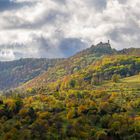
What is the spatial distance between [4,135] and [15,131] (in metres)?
6.43

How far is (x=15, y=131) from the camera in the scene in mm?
198625

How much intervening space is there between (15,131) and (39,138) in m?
13.9

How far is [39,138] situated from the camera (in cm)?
19938

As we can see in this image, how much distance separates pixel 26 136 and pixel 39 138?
8211 millimetres

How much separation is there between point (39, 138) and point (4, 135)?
1941cm

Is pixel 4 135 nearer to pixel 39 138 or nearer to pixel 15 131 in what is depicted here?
pixel 15 131

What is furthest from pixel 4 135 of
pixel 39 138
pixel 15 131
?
pixel 39 138

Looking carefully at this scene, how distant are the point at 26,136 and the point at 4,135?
40.4 feet

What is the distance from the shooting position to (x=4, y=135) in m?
196

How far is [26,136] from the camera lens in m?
195
